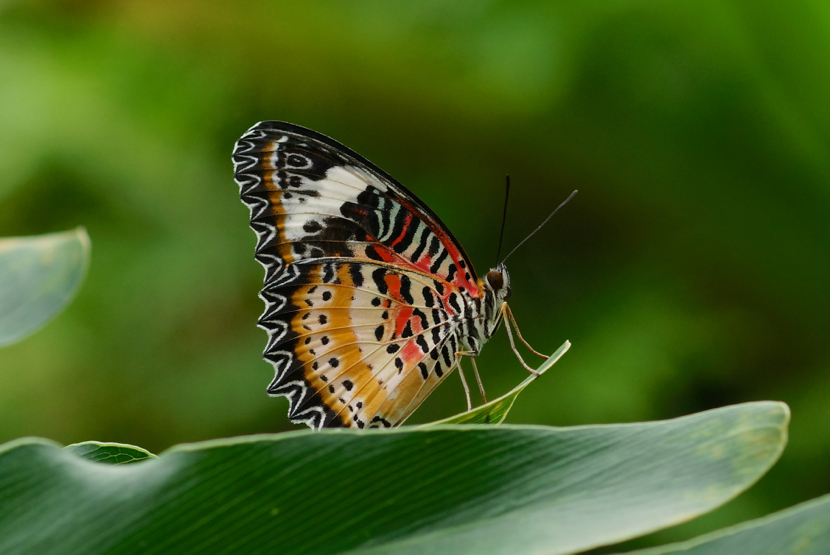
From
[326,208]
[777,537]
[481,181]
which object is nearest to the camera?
[777,537]

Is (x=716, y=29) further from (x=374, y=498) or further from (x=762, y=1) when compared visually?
(x=374, y=498)

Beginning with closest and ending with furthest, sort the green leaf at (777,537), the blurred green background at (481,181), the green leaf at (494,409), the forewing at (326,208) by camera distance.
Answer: the green leaf at (777,537)
the green leaf at (494,409)
the forewing at (326,208)
the blurred green background at (481,181)

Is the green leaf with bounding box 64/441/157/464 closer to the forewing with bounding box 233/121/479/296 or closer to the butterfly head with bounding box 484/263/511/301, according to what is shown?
the forewing with bounding box 233/121/479/296

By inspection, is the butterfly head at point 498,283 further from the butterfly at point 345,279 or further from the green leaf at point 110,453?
the green leaf at point 110,453

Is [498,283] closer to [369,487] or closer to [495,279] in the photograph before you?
[495,279]

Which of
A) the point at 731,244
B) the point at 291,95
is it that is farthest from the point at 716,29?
the point at 291,95

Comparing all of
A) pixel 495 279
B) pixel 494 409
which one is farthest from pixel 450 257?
pixel 494 409

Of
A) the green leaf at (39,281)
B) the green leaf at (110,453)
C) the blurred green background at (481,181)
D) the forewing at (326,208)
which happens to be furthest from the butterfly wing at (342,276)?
the blurred green background at (481,181)
